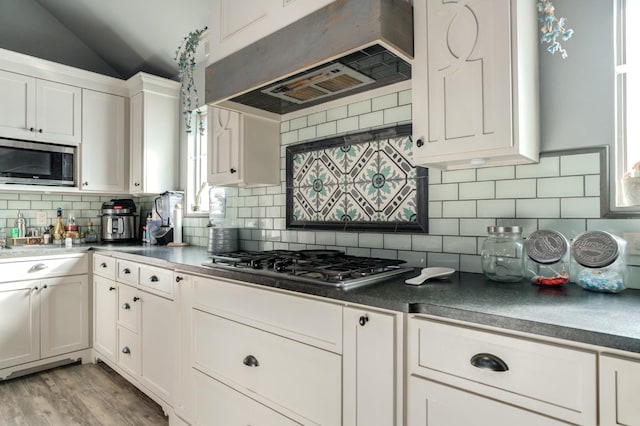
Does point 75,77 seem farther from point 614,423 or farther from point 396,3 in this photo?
point 614,423

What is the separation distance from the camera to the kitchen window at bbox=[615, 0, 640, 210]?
134cm

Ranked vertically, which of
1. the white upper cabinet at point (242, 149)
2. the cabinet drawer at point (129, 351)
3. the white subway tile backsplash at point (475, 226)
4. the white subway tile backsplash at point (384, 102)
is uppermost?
the white subway tile backsplash at point (384, 102)

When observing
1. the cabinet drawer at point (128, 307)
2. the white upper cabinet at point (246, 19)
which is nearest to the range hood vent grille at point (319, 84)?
the white upper cabinet at point (246, 19)

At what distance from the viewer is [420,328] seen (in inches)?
42.8

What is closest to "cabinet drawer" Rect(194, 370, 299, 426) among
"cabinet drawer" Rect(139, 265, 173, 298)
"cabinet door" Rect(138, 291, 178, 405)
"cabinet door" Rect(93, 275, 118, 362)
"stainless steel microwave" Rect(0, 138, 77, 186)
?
"cabinet door" Rect(138, 291, 178, 405)

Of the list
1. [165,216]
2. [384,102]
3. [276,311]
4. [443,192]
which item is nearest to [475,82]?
[443,192]

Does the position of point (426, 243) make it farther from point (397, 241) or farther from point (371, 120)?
point (371, 120)

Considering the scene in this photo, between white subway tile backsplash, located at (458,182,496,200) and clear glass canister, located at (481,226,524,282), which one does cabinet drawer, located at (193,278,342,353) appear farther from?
white subway tile backsplash, located at (458,182,496,200)

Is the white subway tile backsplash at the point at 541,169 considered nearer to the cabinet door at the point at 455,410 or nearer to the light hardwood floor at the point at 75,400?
the cabinet door at the point at 455,410

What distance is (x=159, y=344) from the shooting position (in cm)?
223

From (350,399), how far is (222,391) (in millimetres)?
787

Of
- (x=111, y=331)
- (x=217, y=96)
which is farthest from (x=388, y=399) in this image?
(x=111, y=331)

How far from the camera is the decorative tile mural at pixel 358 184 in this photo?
1.82 metres

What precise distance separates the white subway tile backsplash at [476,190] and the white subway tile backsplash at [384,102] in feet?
1.80
